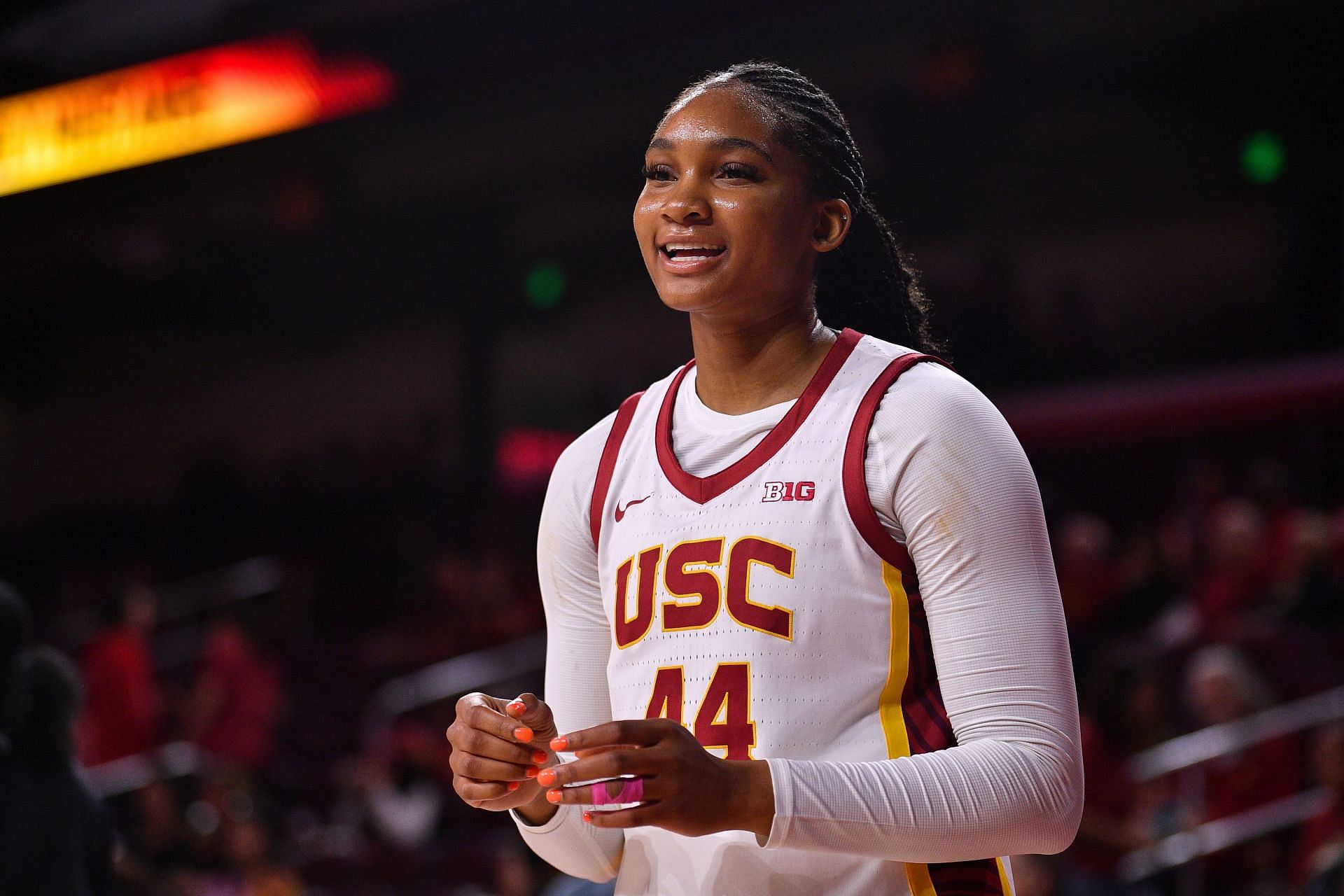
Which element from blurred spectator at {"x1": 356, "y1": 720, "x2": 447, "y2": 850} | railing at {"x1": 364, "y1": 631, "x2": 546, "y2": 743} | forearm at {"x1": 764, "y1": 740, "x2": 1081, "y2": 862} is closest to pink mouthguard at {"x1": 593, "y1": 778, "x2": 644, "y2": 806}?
forearm at {"x1": 764, "y1": 740, "x2": 1081, "y2": 862}

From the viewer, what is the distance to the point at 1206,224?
385 inches

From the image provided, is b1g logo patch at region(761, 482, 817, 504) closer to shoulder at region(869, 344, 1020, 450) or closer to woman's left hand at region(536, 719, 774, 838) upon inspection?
shoulder at region(869, 344, 1020, 450)

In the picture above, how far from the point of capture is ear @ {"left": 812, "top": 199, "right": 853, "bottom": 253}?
168cm

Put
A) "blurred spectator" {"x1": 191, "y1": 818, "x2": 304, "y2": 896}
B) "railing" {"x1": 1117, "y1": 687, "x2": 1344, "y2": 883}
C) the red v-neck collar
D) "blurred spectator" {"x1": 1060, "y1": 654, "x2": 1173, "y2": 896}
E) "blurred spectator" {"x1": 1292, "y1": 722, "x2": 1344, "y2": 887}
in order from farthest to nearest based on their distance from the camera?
"blurred spectator" {"x1": 191, "y1": 818, "x2": 304, "y2": 896} → "railing" {"x1": 1117, "y1": 687, "x2": 1344, "y2": 883} → "blurred spectator" {"x1": 1060, "y1": 654, "x2": 1173, "y2": 896} → "blurred spectator" {"x1": 1292, "y1": 722, "x2": 1344, "y2": 887} → the red v-neck collar

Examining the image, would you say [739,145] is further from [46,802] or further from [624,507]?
[46,802]

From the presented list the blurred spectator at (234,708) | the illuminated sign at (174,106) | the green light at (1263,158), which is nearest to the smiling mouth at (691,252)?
the illuminated sign at (174,106)

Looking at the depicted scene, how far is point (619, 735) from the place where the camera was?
125 cm

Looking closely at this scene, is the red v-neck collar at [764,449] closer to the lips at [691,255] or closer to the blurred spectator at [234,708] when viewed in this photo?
the lips at [691,255]

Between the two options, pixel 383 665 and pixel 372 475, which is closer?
pixel 383 665

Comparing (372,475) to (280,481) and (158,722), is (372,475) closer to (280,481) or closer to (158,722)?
(280,481)

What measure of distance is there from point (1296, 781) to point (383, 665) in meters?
5.84

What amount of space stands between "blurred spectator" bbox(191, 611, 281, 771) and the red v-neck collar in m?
7.28

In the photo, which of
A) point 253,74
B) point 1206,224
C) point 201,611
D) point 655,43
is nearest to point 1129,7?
point 1206,224

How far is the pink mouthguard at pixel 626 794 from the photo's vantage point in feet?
4.12
